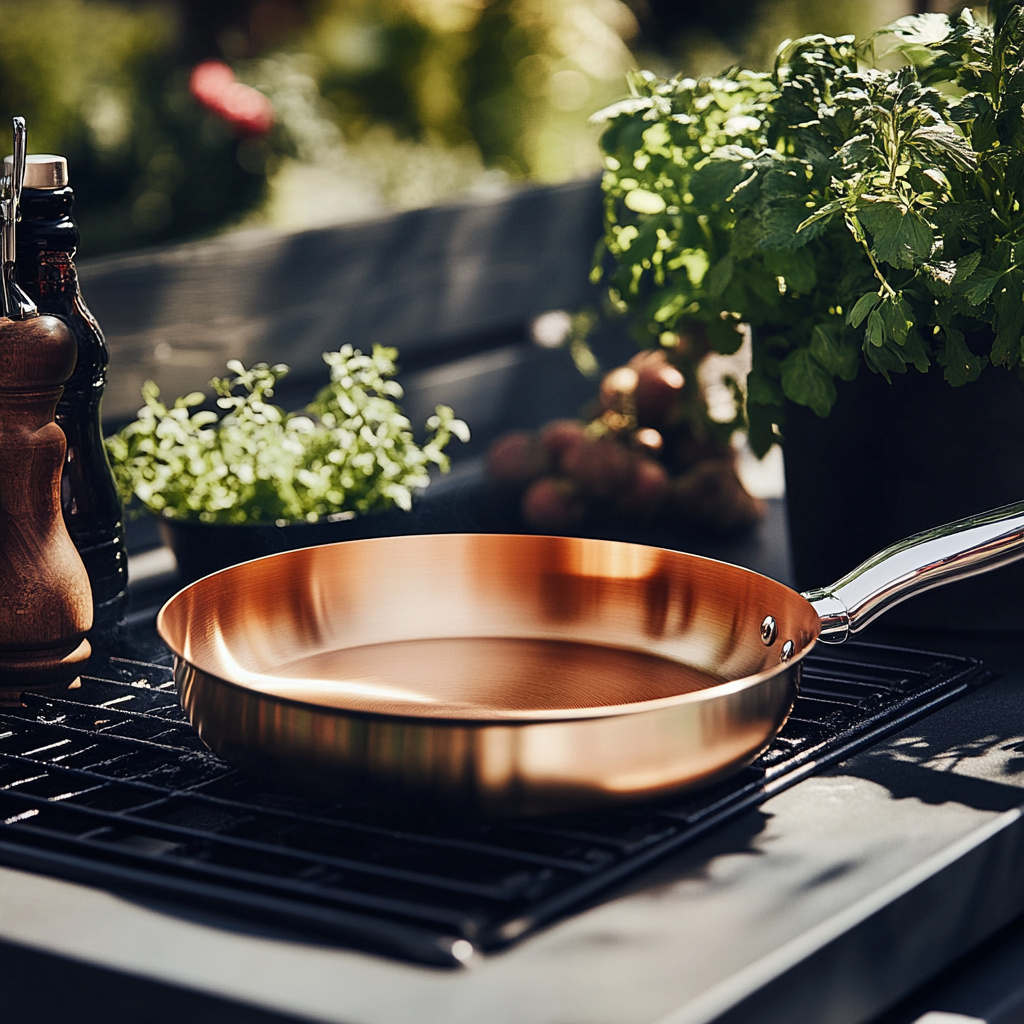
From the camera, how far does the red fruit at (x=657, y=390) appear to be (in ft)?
4.34

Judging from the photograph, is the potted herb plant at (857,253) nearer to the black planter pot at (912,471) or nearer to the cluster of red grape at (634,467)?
the black planter pot at (912,471)

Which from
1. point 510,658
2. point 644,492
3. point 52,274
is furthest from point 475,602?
point 644,492

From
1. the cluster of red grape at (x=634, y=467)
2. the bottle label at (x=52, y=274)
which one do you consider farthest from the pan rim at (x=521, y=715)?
the cluster of red grape at (x=634, y=467)

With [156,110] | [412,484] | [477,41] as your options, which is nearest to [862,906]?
[412,484]

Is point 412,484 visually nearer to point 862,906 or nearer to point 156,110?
point 862,906

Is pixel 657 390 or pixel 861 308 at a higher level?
pixel 861 308

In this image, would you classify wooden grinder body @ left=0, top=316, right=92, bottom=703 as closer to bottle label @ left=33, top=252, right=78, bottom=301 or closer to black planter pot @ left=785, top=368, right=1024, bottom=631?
bottle label @ left=33, top=252, right=78, bottom=301

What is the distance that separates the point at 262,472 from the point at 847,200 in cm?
50

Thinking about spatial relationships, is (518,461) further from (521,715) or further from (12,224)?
(521,715)

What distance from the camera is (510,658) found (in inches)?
33.2

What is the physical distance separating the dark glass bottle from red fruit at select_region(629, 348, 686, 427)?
57 centimetres

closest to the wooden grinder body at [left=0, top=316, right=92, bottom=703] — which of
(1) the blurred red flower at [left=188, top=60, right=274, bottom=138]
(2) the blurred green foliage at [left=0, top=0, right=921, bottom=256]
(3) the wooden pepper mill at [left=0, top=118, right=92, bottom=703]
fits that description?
(3) the wooden pepper mill at [left=0, top=118, right=92, bottom=703]

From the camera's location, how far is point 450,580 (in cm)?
89

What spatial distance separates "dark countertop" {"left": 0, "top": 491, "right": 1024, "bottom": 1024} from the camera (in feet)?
1.66
